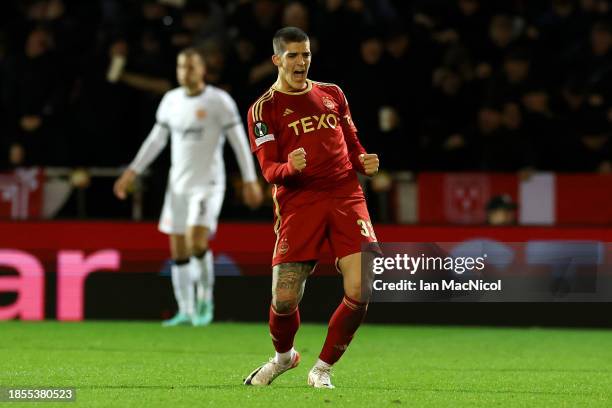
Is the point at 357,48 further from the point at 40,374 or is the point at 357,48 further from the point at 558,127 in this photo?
the point at 40,374

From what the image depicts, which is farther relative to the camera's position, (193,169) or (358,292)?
(193,169)

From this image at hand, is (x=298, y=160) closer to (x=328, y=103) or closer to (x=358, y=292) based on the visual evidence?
(x=328, y=103)

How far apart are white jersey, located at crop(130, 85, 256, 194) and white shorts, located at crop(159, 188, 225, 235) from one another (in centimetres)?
7

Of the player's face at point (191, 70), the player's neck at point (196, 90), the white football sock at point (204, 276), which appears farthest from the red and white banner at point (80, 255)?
the player's face at point (191, 70)

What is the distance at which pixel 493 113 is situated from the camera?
1342 centimetres

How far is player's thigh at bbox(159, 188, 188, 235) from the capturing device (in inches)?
467

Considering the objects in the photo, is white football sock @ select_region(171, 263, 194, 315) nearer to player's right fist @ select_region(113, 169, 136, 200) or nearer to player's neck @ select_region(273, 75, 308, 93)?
player's right fist @ select_region(113, 169, 136, 200)

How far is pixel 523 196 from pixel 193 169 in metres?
3.19

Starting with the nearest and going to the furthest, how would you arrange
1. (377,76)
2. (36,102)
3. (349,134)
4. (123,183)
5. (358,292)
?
(358,292) → (349,134) → (123,183) → (377,76) → (36,102)

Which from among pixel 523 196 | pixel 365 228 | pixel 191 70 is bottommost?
pixel 523 196

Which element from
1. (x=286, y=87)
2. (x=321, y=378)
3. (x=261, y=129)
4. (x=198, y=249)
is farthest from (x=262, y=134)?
(x=198, y=249)

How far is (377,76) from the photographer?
1366 cm

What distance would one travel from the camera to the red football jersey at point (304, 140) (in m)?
7.30

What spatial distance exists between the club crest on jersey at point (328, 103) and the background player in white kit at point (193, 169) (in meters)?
4.12
